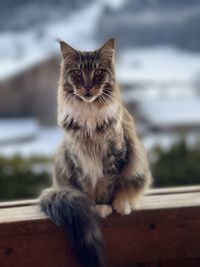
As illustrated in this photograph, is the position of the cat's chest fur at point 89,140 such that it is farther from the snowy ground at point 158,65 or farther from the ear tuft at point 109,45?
the snowy ground at point 158,65

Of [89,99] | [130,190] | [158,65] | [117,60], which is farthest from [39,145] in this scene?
[89,99]

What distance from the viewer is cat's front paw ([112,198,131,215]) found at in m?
1.32

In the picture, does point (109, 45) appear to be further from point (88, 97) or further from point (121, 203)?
point (121, 203)

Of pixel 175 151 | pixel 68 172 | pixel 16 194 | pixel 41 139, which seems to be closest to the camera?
pixel 68 172

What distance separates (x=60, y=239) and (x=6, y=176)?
1.98 m

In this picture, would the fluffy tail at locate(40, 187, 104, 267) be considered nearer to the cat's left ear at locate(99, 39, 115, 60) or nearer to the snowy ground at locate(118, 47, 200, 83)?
the cat's left ear at locate(99, 39, 115, 60)

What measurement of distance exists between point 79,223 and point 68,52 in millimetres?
455

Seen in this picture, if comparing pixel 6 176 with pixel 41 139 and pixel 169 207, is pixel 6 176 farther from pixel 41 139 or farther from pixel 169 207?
pixel 169 207

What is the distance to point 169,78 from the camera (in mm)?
5324

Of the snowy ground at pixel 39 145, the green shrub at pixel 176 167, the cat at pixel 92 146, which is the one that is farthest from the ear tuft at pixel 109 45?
the snowy ground at pixel 39 145

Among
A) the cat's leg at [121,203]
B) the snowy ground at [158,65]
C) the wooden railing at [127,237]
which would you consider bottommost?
the wooden railing at [127,237]

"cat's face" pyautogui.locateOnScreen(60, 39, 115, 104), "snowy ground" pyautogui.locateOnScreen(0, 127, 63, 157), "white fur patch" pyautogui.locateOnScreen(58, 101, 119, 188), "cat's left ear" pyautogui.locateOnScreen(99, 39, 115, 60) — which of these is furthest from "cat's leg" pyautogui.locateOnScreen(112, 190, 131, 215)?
"snowy ground" pyautogui.locateOnScreen(0, 127, 63, 157)

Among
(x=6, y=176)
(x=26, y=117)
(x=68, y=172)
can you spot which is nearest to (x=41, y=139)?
(x=26, y=117)

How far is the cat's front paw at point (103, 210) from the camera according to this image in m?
1.31
